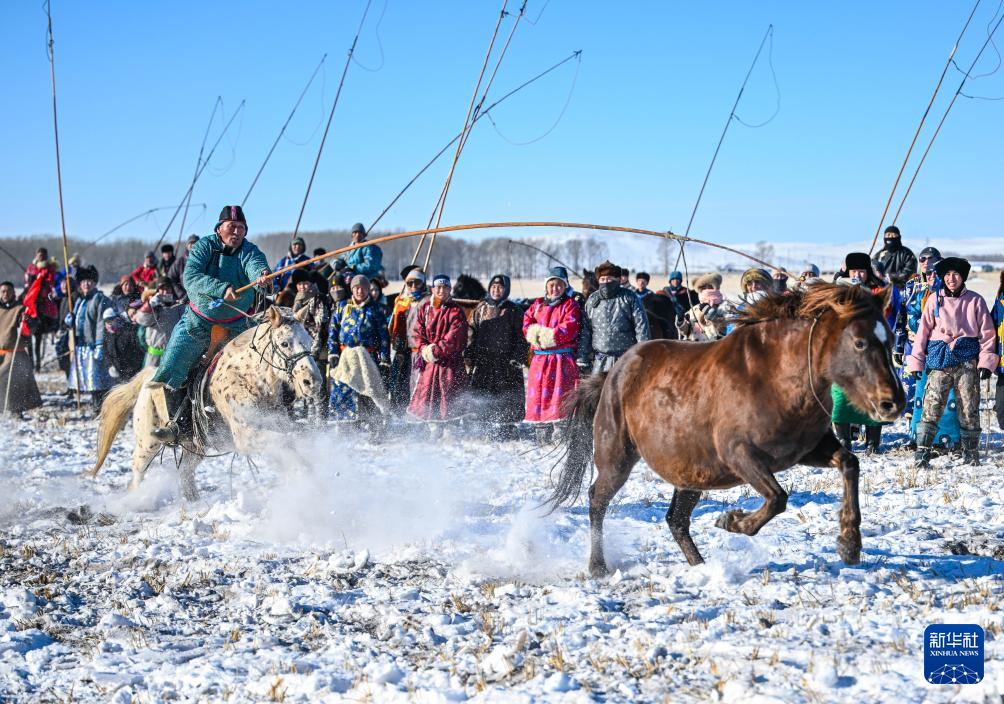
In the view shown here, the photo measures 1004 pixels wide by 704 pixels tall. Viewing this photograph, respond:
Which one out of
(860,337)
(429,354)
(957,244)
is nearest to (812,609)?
(860,337)

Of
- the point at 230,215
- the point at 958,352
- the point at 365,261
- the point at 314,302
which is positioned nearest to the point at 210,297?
the point at 230,215

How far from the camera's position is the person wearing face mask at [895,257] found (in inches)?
466

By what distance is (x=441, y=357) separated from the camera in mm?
10680

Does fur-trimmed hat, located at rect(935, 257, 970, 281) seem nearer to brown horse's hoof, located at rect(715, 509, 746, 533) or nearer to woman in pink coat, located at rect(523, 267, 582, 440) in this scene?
woman in pink coat, located at rect(523, 267, 582, 440)

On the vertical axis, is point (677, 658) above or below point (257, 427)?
below

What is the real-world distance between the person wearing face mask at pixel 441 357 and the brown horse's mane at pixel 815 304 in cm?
596

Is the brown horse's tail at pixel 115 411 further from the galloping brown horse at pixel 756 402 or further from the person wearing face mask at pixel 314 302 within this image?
the galloping brown horse at pixel 756 402

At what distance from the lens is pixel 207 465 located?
9.63m

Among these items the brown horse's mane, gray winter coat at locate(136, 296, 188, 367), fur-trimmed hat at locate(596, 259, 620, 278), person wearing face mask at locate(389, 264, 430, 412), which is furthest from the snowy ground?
gray winter coat at locate(136, 296, 188, 367)

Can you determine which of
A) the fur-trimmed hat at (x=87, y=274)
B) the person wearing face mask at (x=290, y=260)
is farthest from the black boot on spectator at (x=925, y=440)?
the fur-trimmed hat at (x=87, y=274)

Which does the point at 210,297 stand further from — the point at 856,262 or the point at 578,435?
the point at 856,262

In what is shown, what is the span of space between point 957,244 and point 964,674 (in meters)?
174

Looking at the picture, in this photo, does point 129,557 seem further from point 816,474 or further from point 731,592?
point 816,474

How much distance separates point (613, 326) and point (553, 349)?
72 centimetres
